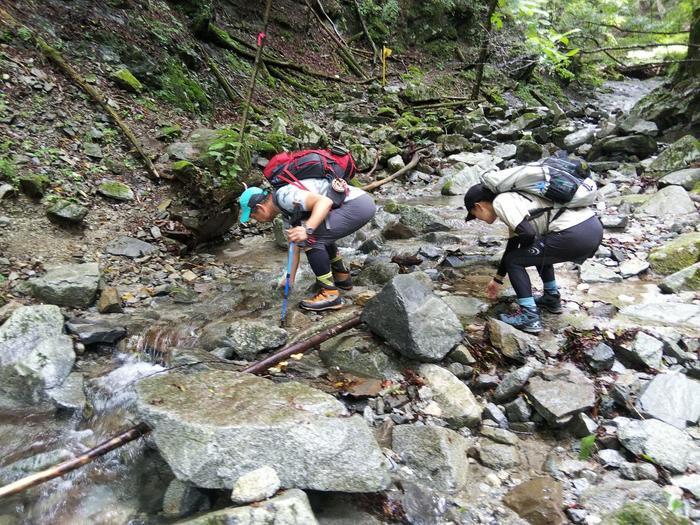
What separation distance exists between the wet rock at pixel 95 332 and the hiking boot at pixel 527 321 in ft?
12.1

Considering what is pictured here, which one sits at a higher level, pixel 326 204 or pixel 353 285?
pixel 326 204

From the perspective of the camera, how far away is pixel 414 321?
12.2ft

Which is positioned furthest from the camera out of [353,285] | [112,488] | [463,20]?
[463,20]

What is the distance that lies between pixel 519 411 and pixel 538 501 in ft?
2.50

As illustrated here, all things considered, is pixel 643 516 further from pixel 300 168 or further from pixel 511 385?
pixel 300 168

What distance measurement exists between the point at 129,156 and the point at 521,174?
6.17 metres

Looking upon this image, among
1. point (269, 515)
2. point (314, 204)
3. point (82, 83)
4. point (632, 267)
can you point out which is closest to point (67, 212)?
point (82, 83)

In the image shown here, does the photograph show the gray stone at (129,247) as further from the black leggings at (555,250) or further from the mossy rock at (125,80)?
the black leggings at (555,250)

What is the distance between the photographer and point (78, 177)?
648cm

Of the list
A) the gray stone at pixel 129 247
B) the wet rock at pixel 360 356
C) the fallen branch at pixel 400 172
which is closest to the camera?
the wet rock at pixel 360 356

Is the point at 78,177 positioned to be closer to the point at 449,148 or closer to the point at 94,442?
the point at 94,442

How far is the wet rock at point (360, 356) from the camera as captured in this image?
151 inches

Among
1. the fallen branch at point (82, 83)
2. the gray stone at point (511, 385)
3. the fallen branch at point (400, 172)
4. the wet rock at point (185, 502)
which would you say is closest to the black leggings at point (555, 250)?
the gray stone at point (511, 385)

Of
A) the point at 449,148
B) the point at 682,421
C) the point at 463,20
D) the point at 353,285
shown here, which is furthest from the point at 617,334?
the point at 463,20
